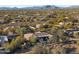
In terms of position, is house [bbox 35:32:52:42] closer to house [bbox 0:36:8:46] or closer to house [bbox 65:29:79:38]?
house [bbox 65:29:79:38]

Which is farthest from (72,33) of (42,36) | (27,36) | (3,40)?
(3,40)

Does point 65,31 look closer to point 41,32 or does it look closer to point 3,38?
point 41,32

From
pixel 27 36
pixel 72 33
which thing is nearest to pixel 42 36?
pixel 27 36

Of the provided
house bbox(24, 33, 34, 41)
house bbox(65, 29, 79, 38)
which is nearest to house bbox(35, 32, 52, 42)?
house bbox(24, 33, 34, 41)

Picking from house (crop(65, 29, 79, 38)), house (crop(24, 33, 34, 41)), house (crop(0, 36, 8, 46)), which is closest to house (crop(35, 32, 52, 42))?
house (crop(24, 33, 34, 41))

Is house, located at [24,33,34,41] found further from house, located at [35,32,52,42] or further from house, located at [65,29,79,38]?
house, located at [65,29,79,38]

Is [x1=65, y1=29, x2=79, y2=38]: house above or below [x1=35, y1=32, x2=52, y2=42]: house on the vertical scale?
above

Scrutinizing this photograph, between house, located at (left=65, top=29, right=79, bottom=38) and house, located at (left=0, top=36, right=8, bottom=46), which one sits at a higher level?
house, located at (left=65, top=29, right=79, bottom=38)

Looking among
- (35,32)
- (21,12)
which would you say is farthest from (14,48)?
(21,12)

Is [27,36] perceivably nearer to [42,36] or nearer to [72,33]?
[42,36]

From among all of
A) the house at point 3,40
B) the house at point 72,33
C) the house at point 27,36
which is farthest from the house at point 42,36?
the house at point 3,40

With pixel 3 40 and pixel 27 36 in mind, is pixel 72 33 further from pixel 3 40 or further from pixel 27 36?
pixel 3 40
